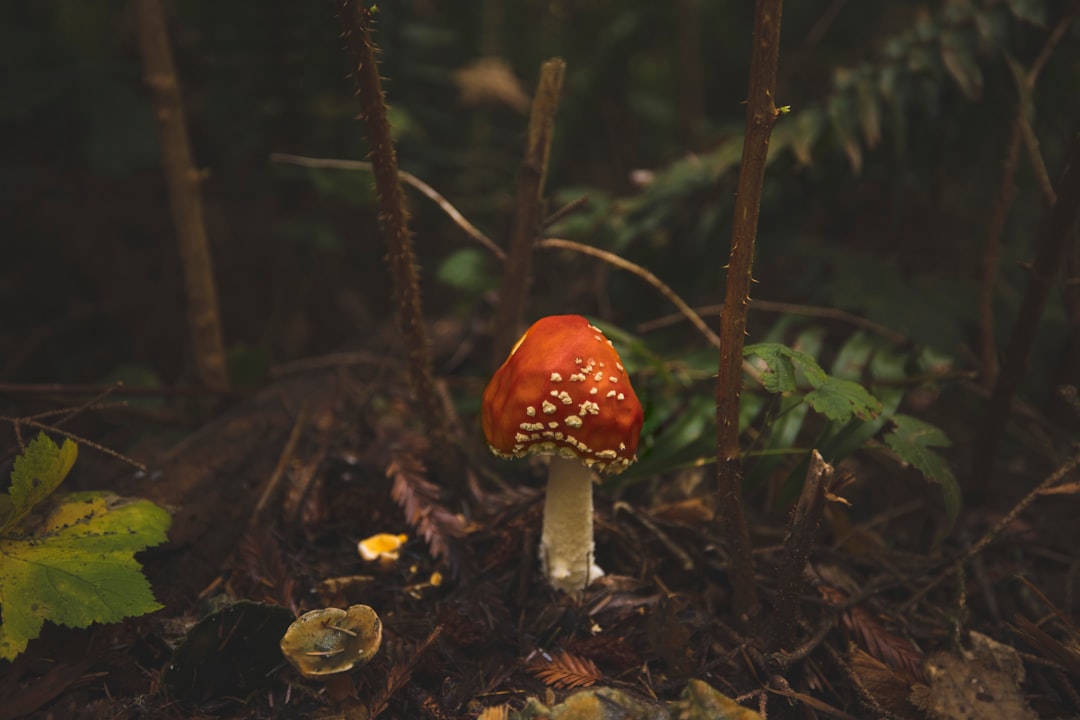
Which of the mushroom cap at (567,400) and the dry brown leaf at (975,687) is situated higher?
the mushroom cap at (567,400)

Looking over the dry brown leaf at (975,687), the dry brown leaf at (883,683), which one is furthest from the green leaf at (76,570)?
the dry brown leaf at (975,687)

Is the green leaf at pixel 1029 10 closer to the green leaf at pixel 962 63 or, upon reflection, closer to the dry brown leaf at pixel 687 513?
the green leaf at pixel 962 63

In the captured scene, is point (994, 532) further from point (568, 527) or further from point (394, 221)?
point (394, 221)

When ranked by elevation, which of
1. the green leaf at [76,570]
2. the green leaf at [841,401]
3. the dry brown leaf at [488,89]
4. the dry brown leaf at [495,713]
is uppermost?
the dry brown leaf at [488,89]

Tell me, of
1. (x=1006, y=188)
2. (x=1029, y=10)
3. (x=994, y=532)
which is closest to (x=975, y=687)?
(x=994, y=532)

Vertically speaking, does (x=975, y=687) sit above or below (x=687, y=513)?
below

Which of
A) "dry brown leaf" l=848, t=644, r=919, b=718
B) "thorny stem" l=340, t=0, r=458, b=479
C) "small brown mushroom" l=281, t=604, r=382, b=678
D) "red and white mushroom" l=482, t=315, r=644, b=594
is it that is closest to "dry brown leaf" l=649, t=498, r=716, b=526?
"red and white mushroom" l=482, t=315, r=644, b=594

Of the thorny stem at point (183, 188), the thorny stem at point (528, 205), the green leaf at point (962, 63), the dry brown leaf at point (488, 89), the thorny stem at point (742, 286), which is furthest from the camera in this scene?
the dry brown leaf at point (488, 89)
